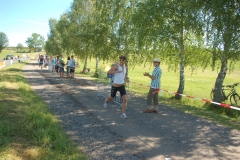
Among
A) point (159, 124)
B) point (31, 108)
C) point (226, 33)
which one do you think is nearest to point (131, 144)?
point (159, 124)

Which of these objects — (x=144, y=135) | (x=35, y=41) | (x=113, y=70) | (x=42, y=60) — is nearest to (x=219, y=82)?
(x=113, y=70)

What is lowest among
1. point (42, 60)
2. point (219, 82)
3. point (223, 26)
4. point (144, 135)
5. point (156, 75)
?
point (144, 135)

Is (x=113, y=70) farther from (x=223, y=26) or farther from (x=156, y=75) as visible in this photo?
(x=223, y=26)

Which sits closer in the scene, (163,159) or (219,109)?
(163,159)

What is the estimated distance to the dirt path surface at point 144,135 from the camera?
465cm

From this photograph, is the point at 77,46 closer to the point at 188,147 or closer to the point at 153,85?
the point at 153,85

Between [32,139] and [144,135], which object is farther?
[144,135]

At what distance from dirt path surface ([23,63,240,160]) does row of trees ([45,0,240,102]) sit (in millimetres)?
3776

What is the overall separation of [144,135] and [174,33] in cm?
798

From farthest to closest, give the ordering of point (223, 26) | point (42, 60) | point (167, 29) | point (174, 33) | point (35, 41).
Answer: point (35, 41)
point (42, 60)
point (174, 33)
point (167, 29)
point (223, 26)

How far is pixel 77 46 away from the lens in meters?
26.8

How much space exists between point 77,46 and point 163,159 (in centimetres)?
2402

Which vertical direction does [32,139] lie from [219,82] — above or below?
below

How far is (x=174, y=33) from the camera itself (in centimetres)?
1205
